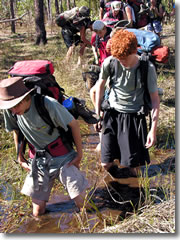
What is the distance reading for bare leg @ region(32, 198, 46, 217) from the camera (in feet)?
10.0

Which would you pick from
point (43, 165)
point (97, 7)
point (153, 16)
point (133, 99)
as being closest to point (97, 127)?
point (133, 99)

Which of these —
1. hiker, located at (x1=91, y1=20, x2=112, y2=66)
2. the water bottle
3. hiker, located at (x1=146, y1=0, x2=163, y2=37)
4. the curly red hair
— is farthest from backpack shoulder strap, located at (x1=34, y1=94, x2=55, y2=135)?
hiker, located at (x1=146, y1=0, x2=163, y2=37)

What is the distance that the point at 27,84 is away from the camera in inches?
109

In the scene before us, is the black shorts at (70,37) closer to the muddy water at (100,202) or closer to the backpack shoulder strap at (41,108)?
the muddy water at (100,202)

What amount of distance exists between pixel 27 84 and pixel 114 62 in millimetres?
813

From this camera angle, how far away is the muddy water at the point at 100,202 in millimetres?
2971

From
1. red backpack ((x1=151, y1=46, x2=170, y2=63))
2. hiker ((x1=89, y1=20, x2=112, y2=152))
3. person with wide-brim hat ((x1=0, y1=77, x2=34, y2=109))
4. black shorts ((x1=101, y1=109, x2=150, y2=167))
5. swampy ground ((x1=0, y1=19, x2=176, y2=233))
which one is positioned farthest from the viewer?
hiker ((x1=89, y1=20, x2=112, y2=152))

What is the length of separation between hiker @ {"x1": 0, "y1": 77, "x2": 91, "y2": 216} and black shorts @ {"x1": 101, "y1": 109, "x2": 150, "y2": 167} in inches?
20.9

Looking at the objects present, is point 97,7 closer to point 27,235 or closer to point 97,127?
point 97,127

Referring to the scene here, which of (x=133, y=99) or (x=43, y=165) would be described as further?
(x=133, y=99)

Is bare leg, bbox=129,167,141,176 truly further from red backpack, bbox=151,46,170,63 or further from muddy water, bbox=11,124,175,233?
red backpack, bbox=151,46,170,63

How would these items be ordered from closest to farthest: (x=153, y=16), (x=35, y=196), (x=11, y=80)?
1. (x=11, y=80)
2. (x=35, y=196)
3. (x=153, y=16)

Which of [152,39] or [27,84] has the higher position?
[152,39]

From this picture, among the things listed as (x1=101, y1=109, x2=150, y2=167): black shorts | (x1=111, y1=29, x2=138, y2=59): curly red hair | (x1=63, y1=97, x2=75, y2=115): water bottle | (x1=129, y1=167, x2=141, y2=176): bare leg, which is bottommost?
(x1=129, y1=167, x2=141, y2=176): bare leg
